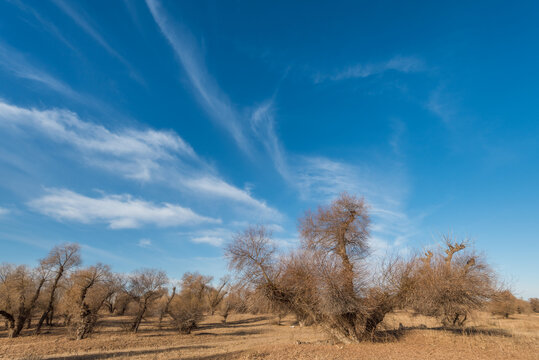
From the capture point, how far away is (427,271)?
17.4 metres

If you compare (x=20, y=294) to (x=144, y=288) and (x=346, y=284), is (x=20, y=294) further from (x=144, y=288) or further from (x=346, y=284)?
(x=346, y=284)

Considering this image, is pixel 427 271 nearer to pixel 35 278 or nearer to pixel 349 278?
pixel 349 278

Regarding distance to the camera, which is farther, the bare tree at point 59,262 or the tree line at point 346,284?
the bare tree at point 59,262

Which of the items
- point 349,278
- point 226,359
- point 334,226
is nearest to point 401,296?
point 349,278

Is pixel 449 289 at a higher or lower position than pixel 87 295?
higher

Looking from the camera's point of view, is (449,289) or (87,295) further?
(87,295)

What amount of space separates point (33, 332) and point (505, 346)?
44.4 metres

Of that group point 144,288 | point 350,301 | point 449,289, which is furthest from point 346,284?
point 144,288

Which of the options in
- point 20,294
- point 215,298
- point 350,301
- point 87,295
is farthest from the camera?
point 215,298

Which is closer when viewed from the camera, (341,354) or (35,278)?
(341,354)

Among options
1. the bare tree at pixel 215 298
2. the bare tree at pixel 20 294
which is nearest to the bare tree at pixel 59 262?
the bare tree at pixel 20 294

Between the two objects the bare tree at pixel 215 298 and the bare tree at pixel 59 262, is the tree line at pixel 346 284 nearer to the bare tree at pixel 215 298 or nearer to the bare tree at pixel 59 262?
the bare tree at pixel 59 262

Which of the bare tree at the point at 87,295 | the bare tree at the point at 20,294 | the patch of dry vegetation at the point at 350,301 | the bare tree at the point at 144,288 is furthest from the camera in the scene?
the bare tree at the point at 144,288

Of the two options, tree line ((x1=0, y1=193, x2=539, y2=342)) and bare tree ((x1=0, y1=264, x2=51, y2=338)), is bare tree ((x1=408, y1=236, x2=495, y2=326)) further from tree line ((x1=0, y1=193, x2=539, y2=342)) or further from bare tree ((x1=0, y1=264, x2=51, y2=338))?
bare tree ((x1=0, y1=264, x2=51, y2=338))
